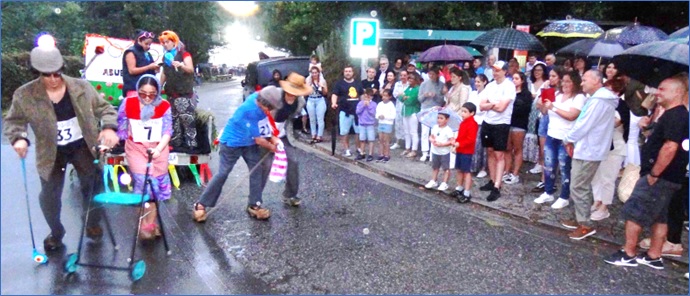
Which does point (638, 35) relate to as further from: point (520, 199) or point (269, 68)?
point (269, 68)

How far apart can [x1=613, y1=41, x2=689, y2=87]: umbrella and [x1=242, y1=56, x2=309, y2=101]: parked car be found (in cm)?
928

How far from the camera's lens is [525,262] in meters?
5.19

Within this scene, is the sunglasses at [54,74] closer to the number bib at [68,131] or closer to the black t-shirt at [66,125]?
the black t-shirt at [66,125]

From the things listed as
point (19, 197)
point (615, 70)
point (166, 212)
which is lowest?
point (166, 212)

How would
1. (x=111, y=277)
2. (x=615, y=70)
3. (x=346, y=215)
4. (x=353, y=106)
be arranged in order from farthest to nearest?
(x=353, y=106)
(x=346, y=215)
(x=615, y=70)
(x=111, y=277)

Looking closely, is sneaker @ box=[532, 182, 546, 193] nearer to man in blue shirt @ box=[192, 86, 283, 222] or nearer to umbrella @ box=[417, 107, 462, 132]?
umbrella @ box=[417, 107, 462, 132]

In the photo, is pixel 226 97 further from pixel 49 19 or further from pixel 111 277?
pixel 111 277

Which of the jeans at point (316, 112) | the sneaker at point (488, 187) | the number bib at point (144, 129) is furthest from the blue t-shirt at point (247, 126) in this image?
the jeans at point (316, 112)

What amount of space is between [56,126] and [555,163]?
5327 mm

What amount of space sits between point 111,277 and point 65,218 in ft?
6.30

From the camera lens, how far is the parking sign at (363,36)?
10.3 metres

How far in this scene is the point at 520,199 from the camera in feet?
23.9

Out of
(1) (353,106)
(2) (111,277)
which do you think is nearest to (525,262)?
(2) (111,277)

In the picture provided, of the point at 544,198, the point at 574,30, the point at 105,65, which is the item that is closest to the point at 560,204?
the point at 544,198
